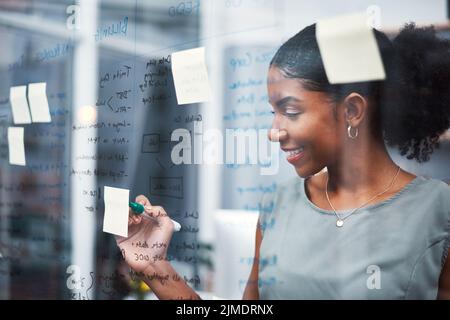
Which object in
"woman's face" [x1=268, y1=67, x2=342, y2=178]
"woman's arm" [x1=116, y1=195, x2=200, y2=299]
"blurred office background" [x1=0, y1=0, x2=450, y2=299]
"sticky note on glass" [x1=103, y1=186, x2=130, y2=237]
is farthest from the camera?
"sticky note on glass" [x1=103, y1=186, x2=130, y2=237]

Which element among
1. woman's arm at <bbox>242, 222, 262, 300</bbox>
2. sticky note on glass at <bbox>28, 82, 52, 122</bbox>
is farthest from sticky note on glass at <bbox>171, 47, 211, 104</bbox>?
sticky note on glass at <bbox>28, 82, 52, 122</bbox>

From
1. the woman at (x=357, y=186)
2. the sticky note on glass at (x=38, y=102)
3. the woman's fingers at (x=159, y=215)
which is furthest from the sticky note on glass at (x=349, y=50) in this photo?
the sticky note on glass at (x=38, y=102)

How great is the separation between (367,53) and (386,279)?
1.90ft

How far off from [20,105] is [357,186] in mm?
1387

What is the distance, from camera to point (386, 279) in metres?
1.42

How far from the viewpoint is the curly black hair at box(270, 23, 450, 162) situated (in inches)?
54.6

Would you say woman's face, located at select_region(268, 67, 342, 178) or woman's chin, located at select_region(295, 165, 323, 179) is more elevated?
woman's face, located at select_region(268, 67, 342, 178)

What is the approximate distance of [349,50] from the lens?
1.44 m

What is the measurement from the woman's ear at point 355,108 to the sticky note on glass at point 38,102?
1.17 metres

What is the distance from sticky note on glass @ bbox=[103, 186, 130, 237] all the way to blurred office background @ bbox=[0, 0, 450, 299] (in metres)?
0.02

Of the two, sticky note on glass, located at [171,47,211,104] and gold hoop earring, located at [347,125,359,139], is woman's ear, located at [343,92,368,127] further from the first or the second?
sticky note on glass, located at [171,47,211,104]

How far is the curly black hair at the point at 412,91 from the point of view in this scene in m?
1.39

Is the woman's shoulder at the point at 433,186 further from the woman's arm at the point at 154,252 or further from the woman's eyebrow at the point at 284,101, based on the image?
the woman's arm at the point at 154,252

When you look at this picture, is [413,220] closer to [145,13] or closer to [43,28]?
[145,13]
